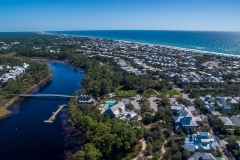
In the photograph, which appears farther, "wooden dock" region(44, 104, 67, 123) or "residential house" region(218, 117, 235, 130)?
"wooden dock" region(44, 104, 67, 123)

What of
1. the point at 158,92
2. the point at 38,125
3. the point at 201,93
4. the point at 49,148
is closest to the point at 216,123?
the point at 201,93

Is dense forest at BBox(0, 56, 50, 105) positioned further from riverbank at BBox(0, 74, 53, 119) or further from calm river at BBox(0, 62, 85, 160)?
calm river at BBox(0, 62, 85, 160)

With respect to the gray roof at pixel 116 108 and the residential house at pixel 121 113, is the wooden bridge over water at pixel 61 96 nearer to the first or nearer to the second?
the gray roof at pixel 116 108

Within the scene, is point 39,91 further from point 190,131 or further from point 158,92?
point 190,131

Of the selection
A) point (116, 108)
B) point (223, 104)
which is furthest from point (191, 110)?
point (116, 108)

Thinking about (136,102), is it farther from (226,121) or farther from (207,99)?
(226,121)

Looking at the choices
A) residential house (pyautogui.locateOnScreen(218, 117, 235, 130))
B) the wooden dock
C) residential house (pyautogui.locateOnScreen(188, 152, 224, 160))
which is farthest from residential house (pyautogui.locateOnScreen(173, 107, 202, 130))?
the wooden dock
